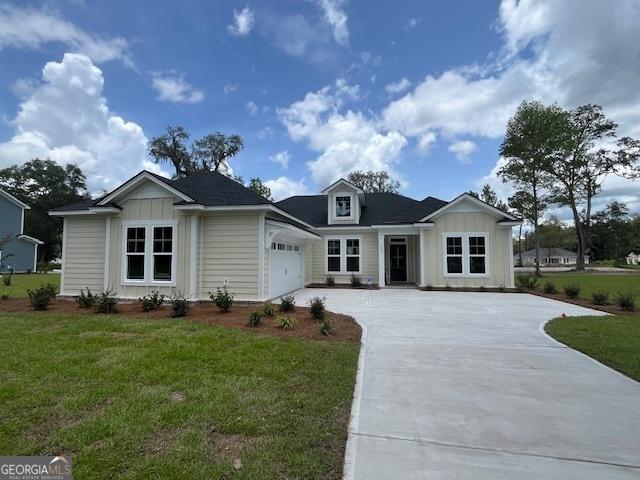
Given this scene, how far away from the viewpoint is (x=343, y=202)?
1767 cm

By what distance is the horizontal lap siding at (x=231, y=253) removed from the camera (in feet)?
34.2

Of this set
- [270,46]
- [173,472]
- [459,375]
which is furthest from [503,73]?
[173,472]

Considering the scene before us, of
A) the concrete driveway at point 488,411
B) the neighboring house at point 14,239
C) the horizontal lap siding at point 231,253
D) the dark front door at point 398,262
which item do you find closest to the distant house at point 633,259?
the dark front door at point 398,262

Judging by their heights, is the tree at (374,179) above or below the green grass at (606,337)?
above

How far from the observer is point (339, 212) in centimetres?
1767

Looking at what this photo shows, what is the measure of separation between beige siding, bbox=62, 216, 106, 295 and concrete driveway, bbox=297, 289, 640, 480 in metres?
10.2

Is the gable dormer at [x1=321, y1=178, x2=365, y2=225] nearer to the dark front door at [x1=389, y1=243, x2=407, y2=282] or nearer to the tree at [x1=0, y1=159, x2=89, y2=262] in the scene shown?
the dark front door at [x1=389, y1=243, x2=407, y2=282]

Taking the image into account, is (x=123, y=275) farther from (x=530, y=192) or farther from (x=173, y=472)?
(x=530, y=192)

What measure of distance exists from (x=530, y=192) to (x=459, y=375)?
28098 millimetres

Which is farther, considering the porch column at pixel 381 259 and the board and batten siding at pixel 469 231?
the porch column at pixel 381 259

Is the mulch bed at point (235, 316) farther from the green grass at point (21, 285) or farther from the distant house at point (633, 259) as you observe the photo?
the distant house at point (633, 259)

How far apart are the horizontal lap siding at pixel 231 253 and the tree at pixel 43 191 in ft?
136

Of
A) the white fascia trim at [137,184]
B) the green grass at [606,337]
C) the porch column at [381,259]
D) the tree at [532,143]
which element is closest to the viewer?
the green grass at [606,337]

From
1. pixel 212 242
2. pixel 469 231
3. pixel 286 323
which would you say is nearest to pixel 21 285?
pixel 212 242
